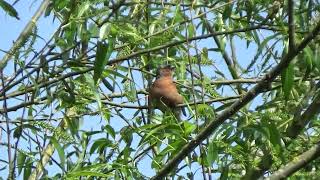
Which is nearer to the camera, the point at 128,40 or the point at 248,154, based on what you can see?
the point at 248,154

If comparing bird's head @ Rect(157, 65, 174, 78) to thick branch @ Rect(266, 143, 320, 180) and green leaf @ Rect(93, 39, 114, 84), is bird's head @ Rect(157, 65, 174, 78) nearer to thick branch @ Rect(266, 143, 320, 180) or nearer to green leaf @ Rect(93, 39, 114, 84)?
green leaf @ Rect(93, 39, 114, 84)

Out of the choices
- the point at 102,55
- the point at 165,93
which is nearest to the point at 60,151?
the point at 102,55

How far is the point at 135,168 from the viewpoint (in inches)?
97.0

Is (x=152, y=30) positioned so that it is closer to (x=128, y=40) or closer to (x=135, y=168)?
(x=128, y=40)

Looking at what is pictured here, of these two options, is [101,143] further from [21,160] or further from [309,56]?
[309,56]

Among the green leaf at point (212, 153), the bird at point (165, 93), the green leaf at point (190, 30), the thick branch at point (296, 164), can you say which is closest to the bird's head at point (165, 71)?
the bird at point (165, 93)

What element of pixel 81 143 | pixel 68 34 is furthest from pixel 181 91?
pixel 68 34

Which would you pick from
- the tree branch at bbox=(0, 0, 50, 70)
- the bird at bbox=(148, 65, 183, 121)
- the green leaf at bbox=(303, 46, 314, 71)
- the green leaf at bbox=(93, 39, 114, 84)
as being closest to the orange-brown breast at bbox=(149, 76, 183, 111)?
the bird at bbox=(148, 65, 183, 121)

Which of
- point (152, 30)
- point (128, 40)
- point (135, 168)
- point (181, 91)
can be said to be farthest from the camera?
point (181, 91)

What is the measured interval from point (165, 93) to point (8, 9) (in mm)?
807

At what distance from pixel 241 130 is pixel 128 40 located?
59cm

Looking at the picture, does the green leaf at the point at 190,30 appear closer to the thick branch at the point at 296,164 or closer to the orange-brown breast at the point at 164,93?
the orange-brown breast at the point at 164,93

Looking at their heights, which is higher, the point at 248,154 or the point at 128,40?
the point at 128,40

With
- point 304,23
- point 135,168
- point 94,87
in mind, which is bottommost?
point 135,168
